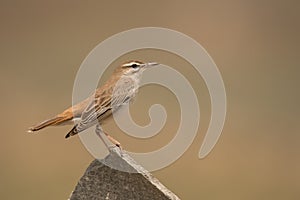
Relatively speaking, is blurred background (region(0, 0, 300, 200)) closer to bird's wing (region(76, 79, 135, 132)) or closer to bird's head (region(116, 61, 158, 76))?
bird's head (region(116, 61, 158, 76))

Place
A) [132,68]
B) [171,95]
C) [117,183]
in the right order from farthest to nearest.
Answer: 1. [171,95]
2. [132,68]
3. [117,183]

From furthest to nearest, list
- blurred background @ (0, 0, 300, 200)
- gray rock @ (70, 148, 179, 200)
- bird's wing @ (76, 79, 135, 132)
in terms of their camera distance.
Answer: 1. blurred background @ (0, 0, 300, 200)
2. bird's wing @ (76, 79, 135, 132)
3. gray rock @ (70, 148, 179, 200)

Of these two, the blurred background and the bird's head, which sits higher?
the bird's head

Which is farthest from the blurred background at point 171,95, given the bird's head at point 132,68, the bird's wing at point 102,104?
the bird's wing at point 102,104

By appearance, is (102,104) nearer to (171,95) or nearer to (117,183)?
(117,183)

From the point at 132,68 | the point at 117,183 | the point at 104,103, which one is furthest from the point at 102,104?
the point at 117,183

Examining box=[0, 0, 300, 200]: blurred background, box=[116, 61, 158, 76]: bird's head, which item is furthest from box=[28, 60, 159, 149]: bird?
box=[0, 0, 300, 200]: blurred background

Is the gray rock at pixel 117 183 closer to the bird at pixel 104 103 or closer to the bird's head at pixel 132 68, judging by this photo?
the bird at pixel 104 103
